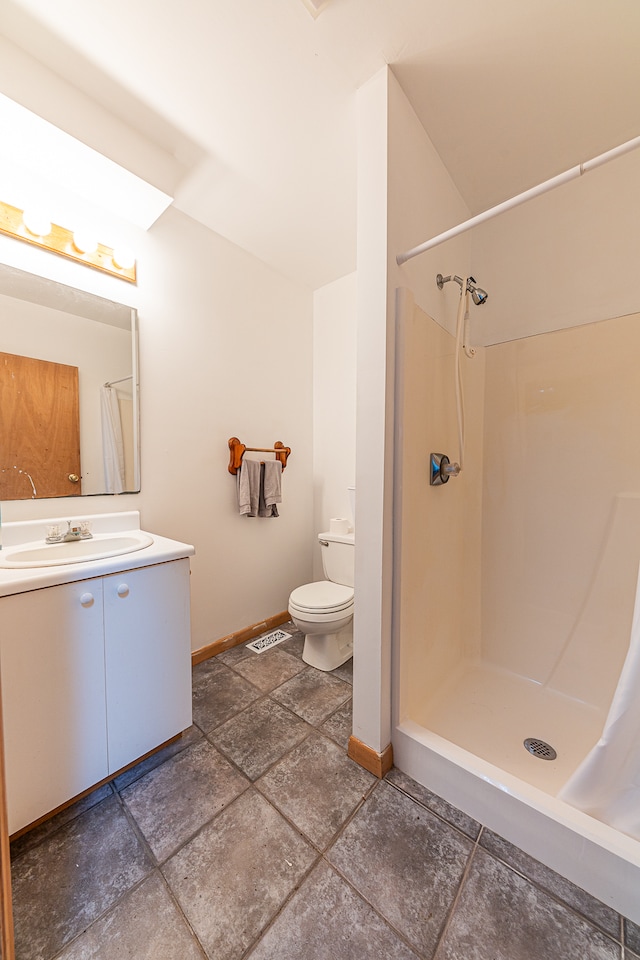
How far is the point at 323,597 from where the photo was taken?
184 centimetres

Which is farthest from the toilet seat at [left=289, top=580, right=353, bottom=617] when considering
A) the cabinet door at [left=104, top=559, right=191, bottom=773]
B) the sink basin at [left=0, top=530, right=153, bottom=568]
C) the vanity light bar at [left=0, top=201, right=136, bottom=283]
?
the vanity light bar at [left=0, top=201, right=136, bottom=283]

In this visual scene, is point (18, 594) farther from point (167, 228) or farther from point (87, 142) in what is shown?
point (167, 228)

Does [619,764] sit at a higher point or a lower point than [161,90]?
lower

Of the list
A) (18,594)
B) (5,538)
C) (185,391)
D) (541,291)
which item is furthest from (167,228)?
(541,291)

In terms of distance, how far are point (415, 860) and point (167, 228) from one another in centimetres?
266

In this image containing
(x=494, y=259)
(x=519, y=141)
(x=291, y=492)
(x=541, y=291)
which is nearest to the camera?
(x=519, y=141)

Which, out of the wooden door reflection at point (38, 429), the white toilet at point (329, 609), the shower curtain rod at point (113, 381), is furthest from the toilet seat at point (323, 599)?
the shower curtain rod at point (113, 381)

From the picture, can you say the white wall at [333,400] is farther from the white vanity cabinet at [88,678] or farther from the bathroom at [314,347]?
the white vanity cabinet at [88,678]

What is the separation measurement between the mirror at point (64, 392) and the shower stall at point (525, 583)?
1252mm

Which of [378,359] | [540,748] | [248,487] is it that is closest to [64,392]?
[248,487]

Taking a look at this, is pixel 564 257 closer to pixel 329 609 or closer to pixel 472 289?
pixel 472 289

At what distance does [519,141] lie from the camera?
139 centimetres

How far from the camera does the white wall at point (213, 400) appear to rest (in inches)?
64.9

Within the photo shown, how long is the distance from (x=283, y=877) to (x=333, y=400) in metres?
2.20
